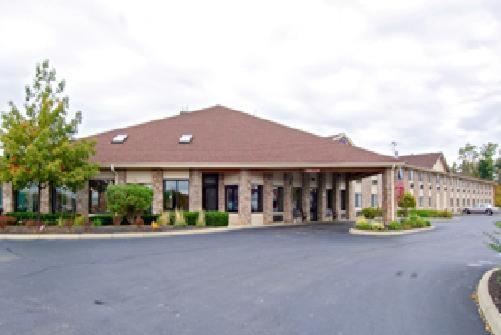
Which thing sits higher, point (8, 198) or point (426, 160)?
point (426, 160)

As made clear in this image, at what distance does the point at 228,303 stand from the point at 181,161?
1822cm

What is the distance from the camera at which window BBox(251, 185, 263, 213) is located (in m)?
27.7

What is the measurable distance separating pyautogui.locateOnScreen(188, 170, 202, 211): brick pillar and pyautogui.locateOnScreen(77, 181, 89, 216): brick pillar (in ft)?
20.9

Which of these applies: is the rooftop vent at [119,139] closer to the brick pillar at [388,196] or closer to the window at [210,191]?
the window at [210,191]

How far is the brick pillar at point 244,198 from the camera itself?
26.4 metres

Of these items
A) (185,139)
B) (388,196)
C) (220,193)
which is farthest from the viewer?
(185,139)

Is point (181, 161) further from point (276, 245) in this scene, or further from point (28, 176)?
point (276, 245)

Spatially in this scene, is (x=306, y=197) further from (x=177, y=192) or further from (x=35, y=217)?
(x=35, y=217)

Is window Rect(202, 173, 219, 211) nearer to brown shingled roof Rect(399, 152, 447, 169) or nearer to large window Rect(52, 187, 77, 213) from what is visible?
large window Rect(52, 187, 77, 213)

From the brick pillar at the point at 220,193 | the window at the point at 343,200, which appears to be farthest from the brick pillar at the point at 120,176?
the window at the point at 343,200

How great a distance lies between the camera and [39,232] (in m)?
19.5

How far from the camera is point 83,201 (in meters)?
26.1

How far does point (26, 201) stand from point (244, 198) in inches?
537

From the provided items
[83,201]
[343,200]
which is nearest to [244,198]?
[83,201]
